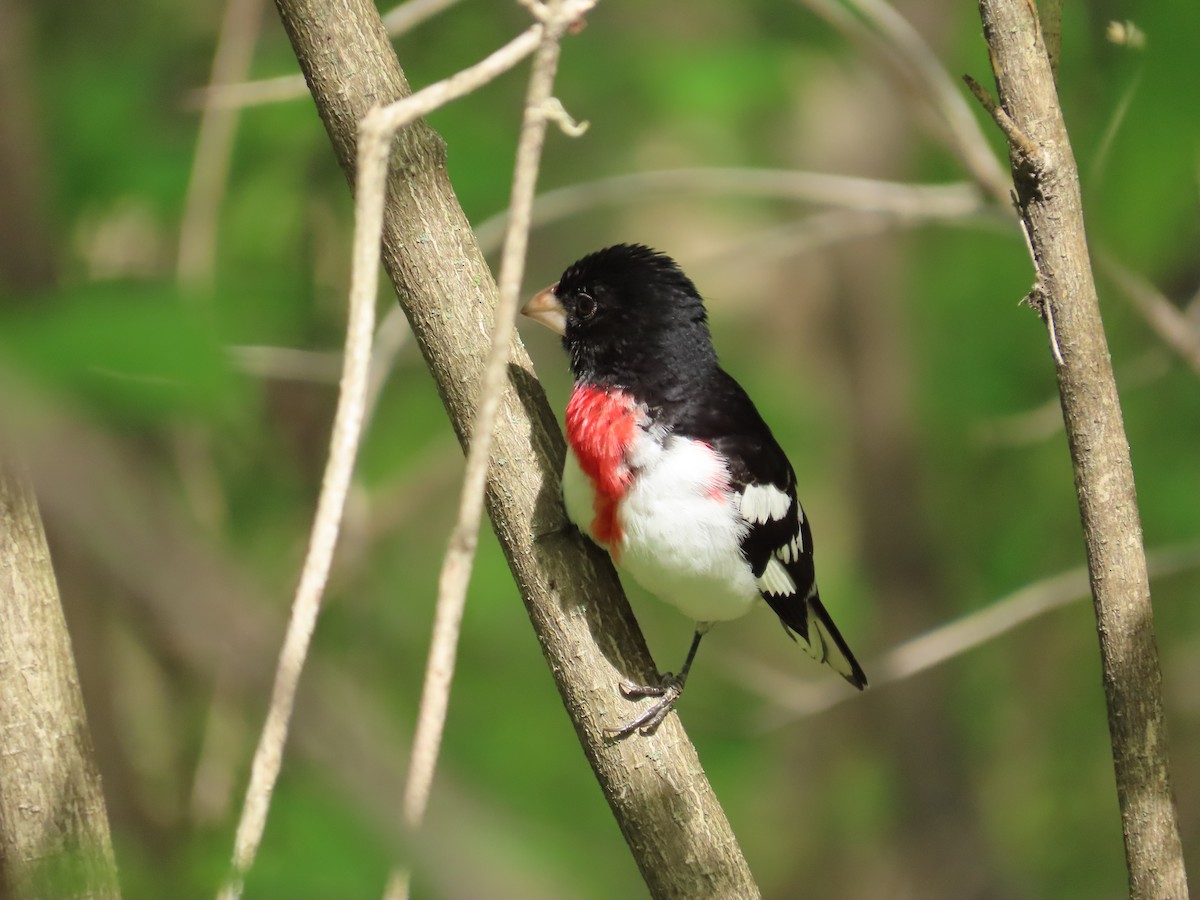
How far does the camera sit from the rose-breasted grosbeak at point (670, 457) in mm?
2023

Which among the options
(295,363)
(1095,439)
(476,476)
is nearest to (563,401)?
(295,363)

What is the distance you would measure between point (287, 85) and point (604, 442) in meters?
1.05

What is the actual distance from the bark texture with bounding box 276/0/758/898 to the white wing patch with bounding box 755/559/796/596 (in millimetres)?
623

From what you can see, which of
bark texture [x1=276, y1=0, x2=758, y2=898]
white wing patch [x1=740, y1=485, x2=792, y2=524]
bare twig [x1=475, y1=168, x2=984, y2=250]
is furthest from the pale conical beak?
bark texture [x1=276, y1=0, x2=758, y2=898]

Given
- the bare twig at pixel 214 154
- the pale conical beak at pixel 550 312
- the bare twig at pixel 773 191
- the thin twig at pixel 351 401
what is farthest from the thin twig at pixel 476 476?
the bare twig at pixel 214 154

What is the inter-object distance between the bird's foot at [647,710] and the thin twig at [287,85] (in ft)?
3.65

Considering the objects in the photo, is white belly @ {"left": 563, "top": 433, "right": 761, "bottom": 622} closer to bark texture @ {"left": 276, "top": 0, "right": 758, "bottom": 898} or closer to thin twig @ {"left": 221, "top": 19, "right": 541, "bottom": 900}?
bark texture @ {"left": 276, "top": 0, "right": 758, "bottom": 898}

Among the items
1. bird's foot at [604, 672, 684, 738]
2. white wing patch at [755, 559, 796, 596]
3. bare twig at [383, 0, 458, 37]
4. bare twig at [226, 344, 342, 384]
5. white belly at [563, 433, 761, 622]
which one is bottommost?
bird's foot at [604, 672, 684, 738]

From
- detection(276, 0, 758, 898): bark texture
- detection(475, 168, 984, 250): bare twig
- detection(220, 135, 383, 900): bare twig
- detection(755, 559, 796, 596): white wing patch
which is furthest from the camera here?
detection(475, 168, 984, 250): bare twig

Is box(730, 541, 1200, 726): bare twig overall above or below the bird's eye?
below

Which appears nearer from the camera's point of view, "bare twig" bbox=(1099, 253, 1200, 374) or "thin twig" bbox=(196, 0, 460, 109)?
"thin twig" bbox=(196, 0, 460, 109)

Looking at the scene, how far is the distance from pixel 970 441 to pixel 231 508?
2.36 metres

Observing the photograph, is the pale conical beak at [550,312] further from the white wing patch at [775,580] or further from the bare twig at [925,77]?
the bare twig at [925,77]

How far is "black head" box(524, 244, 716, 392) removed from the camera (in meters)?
2.25
